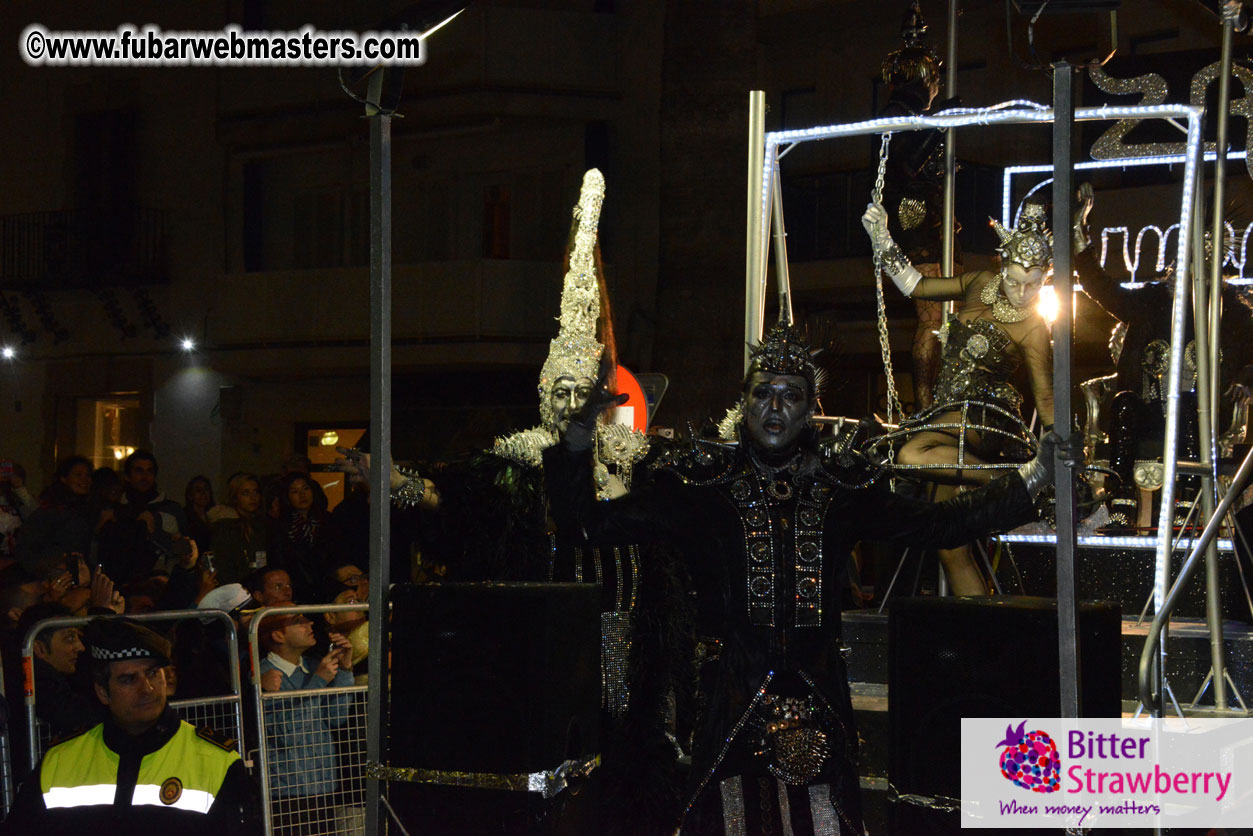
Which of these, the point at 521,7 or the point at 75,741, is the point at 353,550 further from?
the point at 521,7

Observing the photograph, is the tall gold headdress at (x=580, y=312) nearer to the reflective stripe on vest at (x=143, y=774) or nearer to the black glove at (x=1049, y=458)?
the reflective stripe on vest at (x=143, y=774)

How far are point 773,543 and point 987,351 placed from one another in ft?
8.04

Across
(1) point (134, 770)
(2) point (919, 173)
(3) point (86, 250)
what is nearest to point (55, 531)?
(1) point (134, 770)

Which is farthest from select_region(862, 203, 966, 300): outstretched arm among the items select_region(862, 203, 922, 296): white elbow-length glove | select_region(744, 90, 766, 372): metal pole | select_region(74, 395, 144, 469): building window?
select_region(74, 395, 144, 469): building window

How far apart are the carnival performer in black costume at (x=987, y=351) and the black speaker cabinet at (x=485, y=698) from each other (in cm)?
239

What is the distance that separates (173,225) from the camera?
19.4 metres

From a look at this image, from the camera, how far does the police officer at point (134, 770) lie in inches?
159

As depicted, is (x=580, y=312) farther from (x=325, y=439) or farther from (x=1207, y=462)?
(x=325, y=439)

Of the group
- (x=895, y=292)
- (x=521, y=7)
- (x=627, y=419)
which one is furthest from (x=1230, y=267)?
(x=521, y=7)

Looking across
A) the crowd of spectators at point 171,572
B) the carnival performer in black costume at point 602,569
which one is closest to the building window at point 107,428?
the crowd of spectators at point 171,572

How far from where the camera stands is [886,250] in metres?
5.81

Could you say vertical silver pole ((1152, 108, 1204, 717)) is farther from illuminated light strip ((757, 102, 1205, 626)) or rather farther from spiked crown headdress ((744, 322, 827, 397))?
spiked crown headdress ((744, 322, 827, 397))

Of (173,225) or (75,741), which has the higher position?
(173,225)

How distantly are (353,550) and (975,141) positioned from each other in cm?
1145
